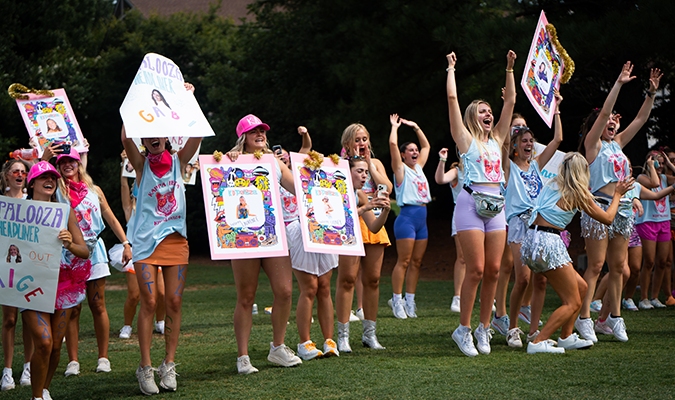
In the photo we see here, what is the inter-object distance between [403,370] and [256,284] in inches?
52.7

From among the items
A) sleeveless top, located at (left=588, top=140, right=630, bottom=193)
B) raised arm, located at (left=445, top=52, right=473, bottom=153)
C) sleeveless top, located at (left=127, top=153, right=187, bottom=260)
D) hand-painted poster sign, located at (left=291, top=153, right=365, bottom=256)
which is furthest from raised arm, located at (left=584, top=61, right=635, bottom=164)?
sleeveless top, located at (left=127, top=153, right=187, bottom=260)

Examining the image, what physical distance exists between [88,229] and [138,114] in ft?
4.91

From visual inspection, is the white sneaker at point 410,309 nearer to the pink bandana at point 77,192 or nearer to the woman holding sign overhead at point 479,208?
the woman holding sign overhead at point 479,208

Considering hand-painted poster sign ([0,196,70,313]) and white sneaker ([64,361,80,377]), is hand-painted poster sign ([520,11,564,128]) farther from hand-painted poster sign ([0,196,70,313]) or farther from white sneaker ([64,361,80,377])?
white sneaker ([64,361,80,377])

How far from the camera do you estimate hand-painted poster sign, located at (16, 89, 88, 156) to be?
668 centimetres

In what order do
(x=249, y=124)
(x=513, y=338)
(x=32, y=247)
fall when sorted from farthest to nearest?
(x=513, y=338), (x=249, y=124), (x=32, y=247)

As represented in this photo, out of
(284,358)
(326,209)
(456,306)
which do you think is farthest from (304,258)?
(456,306)

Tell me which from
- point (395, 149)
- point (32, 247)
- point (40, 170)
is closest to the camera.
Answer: point (32, 247)

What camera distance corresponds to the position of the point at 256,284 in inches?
197

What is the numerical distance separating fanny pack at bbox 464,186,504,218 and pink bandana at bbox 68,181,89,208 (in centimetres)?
336

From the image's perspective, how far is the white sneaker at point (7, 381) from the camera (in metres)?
5.03

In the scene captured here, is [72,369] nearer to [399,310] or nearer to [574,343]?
[399,310]

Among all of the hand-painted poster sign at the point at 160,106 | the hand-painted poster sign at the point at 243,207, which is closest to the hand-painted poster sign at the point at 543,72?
the hand-painted poster sign at the point at 243,207

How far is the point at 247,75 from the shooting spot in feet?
68.5
